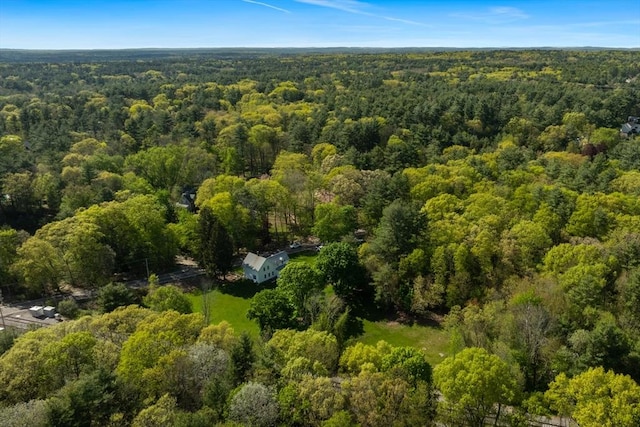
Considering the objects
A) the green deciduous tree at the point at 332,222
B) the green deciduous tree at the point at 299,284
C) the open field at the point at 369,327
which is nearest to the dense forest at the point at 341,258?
the green deciduous tree at the point at 299,284

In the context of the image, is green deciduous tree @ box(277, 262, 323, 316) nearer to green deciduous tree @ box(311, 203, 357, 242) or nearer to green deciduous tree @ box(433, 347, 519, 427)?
green deciduous tree @ box(311, 203, 357, 242)

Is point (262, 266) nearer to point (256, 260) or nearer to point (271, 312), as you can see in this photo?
point (256, 260)

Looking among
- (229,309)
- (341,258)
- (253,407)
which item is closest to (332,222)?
(341,258)

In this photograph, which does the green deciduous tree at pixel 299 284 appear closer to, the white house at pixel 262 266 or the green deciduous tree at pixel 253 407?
the white house at pixel 262 266

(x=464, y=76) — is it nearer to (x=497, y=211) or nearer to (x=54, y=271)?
(x=497, y=211)

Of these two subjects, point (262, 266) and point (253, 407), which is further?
point (262, 266)

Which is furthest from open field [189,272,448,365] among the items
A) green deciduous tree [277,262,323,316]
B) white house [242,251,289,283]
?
green deciduous tree [277,262,323,316]

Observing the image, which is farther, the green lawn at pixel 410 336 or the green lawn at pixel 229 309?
the green lawn at pixel 229 309
